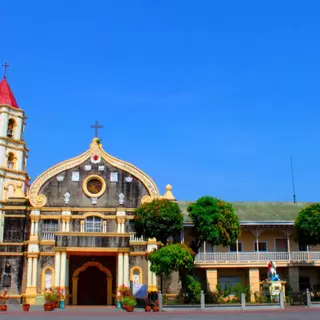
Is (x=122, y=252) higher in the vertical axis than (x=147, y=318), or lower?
higher

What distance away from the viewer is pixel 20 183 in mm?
40938

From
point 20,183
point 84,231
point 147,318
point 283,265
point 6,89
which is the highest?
point 6,89

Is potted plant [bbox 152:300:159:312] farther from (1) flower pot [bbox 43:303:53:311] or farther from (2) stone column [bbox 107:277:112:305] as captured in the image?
(2) stone column [bbox 107:277:112:305]

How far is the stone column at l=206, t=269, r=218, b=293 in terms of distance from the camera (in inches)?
1545

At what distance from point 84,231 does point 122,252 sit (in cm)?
414

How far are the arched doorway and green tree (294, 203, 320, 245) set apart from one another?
13.9m

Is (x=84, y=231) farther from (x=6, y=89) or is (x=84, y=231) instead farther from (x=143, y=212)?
(x=6, y=89)

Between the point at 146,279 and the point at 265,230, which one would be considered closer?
the point at 146,279

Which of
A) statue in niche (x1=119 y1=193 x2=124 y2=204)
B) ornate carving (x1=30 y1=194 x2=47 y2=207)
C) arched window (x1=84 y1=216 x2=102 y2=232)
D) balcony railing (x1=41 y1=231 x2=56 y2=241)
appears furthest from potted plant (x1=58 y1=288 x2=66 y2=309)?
statue in niche (x1=119 y1=193 x2=124 y2=204)

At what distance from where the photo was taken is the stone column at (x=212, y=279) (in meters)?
39.2

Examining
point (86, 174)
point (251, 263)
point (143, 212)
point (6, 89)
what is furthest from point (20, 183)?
point (251, 263)

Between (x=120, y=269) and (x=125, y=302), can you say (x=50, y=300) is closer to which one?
(x=125, y=302)

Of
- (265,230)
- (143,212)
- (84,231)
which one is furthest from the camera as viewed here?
(265,230)

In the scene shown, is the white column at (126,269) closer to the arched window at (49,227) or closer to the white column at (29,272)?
the arched window at (49,227)
